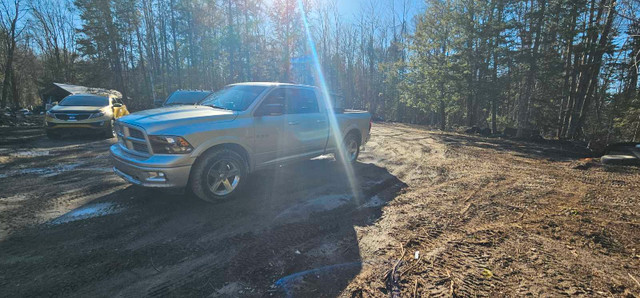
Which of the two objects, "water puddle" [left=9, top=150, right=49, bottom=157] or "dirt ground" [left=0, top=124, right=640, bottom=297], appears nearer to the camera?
"dirt ground" [left=0, top=124, right=640, bottom=297]

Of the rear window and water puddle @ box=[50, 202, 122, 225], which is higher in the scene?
the rear window

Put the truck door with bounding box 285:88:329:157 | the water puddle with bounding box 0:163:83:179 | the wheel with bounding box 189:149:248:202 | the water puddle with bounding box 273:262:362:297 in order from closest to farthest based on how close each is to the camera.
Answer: the water puddle with bounding box 273:262:362:297, the wheel with bounding box 189:149:248:202, the truck door with bounding box 285:88:329:157, the water puddle with bounding box 0:163:83:179

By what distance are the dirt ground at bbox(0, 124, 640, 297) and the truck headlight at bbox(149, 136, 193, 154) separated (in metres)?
0.68

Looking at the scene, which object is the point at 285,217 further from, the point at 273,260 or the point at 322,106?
the point at 322,106

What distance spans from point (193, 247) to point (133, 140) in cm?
206

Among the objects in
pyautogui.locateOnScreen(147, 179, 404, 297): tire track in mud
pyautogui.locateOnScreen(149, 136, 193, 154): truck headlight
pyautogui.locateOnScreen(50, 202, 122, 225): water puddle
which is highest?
pyautogui.locateOnScreen(149, 136, 193, 154): truck headlight

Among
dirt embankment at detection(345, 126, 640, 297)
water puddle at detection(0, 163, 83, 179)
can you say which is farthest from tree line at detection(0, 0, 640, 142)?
water puddle at detection(0, 163, 83, 179)

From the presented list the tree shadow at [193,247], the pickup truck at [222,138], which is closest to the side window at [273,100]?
the pickup truck at [222,138]

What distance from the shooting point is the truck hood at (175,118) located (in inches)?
144

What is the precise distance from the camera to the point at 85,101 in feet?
32.8

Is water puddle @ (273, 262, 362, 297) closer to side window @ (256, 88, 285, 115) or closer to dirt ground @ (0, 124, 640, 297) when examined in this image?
dirt ground @ (0, 124, 640, 297)

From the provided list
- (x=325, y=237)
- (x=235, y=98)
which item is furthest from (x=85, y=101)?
(x=325, y=237)

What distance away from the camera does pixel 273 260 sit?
2.62 meters

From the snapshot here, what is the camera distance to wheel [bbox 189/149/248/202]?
12.6 feet
